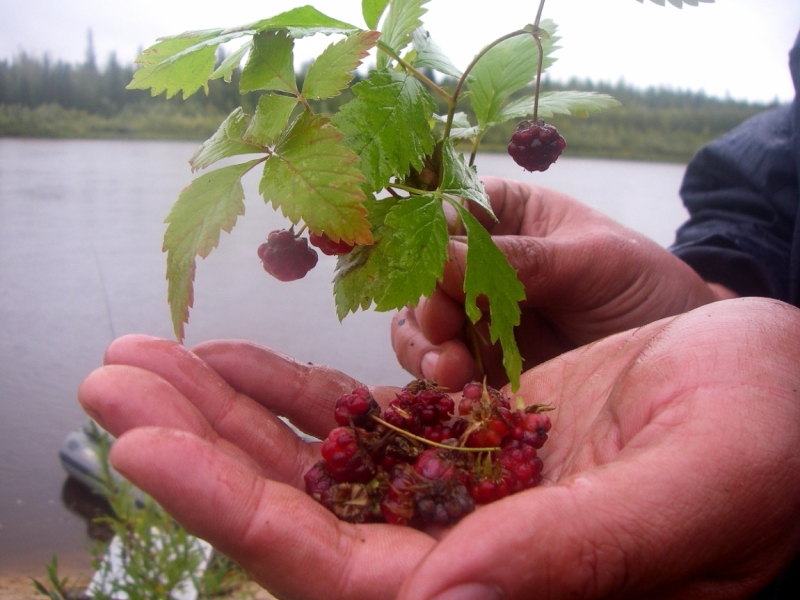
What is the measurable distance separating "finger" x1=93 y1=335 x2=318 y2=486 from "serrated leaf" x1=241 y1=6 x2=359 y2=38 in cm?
38

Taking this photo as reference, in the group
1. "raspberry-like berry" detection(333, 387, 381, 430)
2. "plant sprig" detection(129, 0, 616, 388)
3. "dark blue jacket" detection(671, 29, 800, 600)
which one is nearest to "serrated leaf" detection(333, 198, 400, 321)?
"plant sprig" detection(129, 0, 616, 388)

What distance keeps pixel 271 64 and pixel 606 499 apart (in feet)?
1.70

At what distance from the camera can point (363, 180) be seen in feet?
1.93

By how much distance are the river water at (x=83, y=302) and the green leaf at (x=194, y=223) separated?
664 mm

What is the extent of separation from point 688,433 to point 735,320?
0.19 meters

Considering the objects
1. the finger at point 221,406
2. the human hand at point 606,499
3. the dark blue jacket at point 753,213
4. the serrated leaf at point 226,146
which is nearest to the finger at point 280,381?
the finger at point 221,406

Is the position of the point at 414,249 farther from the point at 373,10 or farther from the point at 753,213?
the point at 753,213

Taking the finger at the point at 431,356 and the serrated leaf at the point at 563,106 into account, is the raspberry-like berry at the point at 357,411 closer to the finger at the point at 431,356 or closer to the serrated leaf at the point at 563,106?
the finger at the point at 431,356

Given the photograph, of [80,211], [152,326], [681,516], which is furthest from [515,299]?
[80,211]

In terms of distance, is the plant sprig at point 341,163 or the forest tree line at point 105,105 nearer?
the plant sprig at point 341,163

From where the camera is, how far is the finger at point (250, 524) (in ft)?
1.66

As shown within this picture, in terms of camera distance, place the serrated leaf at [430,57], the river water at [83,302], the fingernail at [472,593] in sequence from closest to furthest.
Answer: the fingernail at [472,593], the serrated leaf at [430,57], the river water at [83,302]

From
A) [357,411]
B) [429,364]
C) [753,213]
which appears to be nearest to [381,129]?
[357,411]

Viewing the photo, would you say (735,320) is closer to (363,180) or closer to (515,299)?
(515,299)
